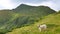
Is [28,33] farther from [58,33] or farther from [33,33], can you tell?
[58,33]

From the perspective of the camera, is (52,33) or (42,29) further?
(42,29)

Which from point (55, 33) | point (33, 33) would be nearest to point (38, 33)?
point (33, 33)

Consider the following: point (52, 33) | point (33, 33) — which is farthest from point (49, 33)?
point (33, 33)

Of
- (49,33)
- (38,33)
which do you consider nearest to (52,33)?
(49,33)

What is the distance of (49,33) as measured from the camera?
58.4 m

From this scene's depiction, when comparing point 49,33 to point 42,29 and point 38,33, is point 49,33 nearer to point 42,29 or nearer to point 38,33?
point 38,33

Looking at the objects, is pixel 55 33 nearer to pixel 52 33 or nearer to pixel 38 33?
A: pixel 52 33

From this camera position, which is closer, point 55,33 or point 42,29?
point 55,33

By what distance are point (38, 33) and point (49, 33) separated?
4468 millimetres

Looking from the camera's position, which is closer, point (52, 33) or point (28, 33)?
point (52, 33)

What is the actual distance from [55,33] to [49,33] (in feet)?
6.37

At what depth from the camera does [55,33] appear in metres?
58.7

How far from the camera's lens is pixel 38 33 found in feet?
201

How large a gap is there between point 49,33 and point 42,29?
9313 mm
